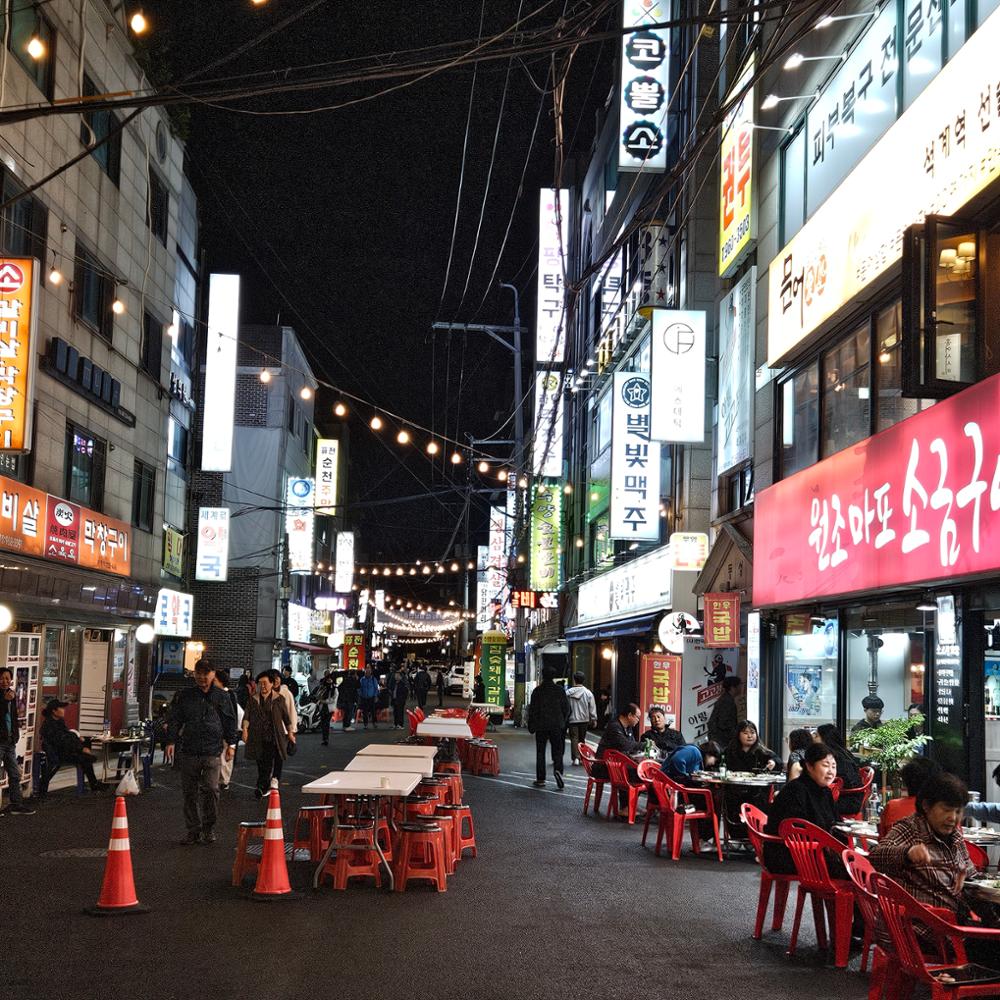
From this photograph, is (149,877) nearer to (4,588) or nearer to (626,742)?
(4,588)

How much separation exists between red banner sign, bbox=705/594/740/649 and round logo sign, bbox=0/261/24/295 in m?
11.1

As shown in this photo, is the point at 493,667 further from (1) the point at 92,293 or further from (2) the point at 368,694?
(1) the point at 92,293

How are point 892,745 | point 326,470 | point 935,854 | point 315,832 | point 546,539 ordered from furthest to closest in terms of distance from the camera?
1. point 326,470
2. point 546,539
3. point 315,832
4. point 892,745
5. point 935,854

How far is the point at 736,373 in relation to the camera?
21.5 metres

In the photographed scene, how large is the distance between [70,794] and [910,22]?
51.7ft

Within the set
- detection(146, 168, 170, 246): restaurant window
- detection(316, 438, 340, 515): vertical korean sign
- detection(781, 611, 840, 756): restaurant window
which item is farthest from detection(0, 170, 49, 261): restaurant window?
detection(316, 438, 340, 515): vertical korean sign

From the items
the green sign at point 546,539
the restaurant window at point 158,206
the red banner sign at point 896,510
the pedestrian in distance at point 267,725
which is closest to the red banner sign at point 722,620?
the red banner sign at point 896,510

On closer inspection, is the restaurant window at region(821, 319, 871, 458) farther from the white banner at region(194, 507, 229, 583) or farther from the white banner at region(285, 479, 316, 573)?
the white banner at region(285, 479, 316, 573)

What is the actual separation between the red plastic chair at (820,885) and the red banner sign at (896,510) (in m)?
3.07

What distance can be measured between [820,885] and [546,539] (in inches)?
1256

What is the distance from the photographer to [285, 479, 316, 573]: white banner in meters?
47.9

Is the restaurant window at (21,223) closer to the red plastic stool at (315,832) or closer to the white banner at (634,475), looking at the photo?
the red plastic stool at (315,832)

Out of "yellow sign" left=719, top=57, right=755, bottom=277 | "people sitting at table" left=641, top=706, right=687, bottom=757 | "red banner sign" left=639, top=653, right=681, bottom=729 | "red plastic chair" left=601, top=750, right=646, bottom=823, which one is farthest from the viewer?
"red banner sign" left=639, top=653, right=681, bottom=729

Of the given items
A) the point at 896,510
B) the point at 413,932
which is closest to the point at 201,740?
the point at 413,932
